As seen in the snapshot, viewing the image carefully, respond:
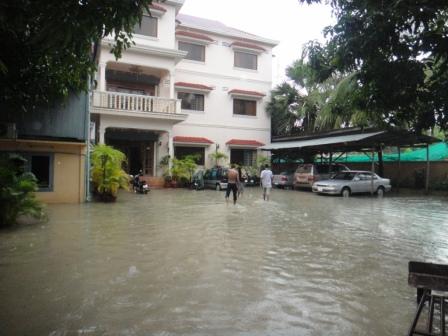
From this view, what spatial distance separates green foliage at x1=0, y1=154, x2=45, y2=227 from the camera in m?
8.62

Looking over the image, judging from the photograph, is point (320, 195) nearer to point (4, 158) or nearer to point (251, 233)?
point (251, 233)

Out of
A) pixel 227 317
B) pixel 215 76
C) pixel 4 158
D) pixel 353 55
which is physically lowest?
pixel 227 317

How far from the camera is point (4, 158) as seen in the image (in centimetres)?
970

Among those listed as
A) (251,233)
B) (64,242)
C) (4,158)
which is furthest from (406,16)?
(4,158)

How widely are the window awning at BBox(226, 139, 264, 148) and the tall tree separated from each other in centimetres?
2200

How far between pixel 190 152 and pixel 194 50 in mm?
6749

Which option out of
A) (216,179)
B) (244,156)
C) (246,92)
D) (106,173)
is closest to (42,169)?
(106,173)

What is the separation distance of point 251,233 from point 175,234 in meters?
1.73

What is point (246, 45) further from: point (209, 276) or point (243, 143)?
point (209, 276)

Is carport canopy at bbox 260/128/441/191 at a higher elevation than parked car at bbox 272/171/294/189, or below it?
higher

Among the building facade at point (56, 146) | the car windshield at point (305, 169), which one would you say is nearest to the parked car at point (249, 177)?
the car windshield at point (305, 169)

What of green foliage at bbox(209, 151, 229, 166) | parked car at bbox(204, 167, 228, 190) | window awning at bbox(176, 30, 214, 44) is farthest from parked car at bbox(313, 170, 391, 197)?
window awning at bbox(176, 30, 214, 44)

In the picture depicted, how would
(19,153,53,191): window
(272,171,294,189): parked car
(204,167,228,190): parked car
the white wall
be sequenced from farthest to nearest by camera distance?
the white wall
(272,171,294,189): parked car
(204,167,228,190): parked car
(19,153,53,191): window

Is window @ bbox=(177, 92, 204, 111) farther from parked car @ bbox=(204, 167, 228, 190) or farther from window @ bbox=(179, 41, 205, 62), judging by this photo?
parked car @ bbox=(204, 167, 228, 190)
